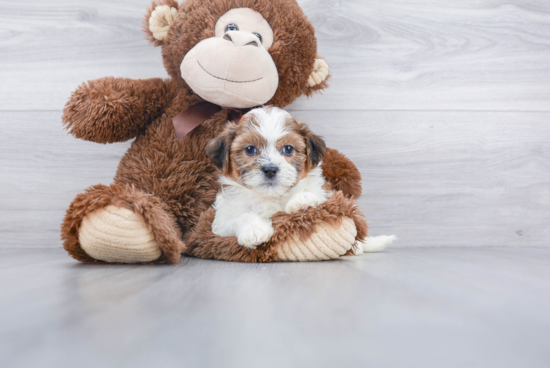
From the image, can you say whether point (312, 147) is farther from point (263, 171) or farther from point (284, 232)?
point (284, 232)

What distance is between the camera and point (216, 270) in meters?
0.99

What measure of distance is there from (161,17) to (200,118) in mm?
361

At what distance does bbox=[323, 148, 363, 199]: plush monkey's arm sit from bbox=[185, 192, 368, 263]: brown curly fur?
0.76 feet

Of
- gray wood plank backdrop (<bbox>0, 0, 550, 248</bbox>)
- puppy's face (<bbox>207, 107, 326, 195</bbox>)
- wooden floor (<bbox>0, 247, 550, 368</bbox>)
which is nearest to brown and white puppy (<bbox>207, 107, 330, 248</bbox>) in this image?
puppy's face (<bbox>207, 107, 326, 195</bbox>)

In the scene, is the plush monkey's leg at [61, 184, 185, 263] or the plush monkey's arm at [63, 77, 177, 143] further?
the plush monkey's arm at [63, 77, 177, 143]

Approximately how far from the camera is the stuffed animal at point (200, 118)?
1.08m

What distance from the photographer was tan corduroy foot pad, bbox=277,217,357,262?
1.07m

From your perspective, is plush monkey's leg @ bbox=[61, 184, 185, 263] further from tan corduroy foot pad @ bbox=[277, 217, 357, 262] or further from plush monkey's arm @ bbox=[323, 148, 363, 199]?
plush monkey's arm @ bbox=[323, 148, 363, 199]

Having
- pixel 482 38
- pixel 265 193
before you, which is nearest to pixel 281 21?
pixel 265 193

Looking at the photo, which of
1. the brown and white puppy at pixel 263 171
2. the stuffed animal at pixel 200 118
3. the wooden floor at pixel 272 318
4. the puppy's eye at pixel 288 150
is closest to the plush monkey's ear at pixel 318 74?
the stuffed animal at pixel 200 118

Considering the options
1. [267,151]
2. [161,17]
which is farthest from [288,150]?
[161,17]

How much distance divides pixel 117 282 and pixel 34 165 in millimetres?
1099

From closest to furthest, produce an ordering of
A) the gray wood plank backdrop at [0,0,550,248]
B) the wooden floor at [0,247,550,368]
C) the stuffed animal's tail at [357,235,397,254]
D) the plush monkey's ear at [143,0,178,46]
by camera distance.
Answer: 1. the wooden floor at [0,247,550,368]
2. the plush monkey's ear at [143,0,178,46]
3. the stuffed animal's tail at [357,235,397,254]
4. the gray wood plank backdrop at [0,0,550,248]

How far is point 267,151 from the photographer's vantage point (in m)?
1.16
